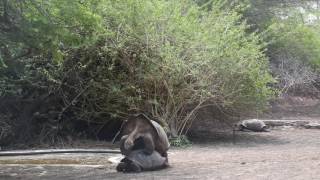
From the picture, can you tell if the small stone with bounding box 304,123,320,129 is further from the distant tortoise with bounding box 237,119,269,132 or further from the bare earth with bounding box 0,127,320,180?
the bare earth with bounding box 0,127,320,180

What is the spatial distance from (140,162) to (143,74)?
18.9 ft

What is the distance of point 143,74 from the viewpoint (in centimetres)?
1603

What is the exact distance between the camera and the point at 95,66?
1652cm

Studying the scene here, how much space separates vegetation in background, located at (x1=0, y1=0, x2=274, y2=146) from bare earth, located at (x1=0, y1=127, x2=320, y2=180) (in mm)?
1502

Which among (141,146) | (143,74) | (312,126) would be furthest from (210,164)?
(312,126)

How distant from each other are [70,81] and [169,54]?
3.14 m

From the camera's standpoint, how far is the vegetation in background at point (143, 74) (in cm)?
1591

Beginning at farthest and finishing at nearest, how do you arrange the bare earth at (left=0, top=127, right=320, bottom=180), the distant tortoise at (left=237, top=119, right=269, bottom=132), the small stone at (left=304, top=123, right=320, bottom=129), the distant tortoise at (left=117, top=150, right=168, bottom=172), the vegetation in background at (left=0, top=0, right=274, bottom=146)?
1. the small stone at (left=304, top=123, right=320, bottom=129)
2. the distant tortoise at (left=237, top=119, right=269, bottom=132)
3. the vegetation in background at (left=0, top=0, right=274, bottom=146)
4. the distant tortoise at (left=117, top=150, right=168, bottom=172)
5. the bare earth at (left=0, top=127, right=320, bottom=180)

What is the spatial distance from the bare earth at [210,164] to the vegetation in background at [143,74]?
1.50 meters

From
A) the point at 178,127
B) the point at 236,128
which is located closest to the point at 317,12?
the point at 236,128

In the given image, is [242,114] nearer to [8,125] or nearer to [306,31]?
[8,125]

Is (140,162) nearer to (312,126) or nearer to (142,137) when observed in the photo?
(142,137)

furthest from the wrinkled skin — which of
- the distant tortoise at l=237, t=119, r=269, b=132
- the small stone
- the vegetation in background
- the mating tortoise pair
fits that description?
the small stone

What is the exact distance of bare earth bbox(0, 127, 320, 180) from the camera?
9730mm
